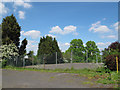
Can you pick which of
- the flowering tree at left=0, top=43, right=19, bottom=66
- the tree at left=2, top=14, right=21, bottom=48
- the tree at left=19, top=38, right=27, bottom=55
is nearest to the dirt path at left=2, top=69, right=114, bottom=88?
the flowering tree at left=0, top=43, right=19, bottom=66

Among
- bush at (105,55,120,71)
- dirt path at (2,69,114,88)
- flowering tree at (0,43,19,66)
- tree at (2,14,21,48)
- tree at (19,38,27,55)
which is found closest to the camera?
dirt path at (2,69,114,88)

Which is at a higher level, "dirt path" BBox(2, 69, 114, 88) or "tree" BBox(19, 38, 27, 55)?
"tree" BBox(19, 38, 27, 55)

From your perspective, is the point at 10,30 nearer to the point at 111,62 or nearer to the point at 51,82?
the point at 111,62

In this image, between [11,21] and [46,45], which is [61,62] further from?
[46,45]

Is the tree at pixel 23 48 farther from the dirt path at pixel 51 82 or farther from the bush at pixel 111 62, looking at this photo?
the bush at pixel 111 62

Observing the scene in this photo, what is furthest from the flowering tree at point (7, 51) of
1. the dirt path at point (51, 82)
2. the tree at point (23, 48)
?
Answer: the dirt path at point (51, 82)

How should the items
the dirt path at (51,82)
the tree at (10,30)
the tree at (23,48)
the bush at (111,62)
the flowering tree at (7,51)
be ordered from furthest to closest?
the tree at (23,48) → the tree at (10,30) → the flowering tree at (7,51) → the bush at (111,62) → the dirt path at (51,82)

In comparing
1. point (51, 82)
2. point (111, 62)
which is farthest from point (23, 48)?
point (51, 82)

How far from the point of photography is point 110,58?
9.63m

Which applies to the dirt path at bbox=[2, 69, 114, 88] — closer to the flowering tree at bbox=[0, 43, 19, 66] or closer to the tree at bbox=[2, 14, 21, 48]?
the flowering tree at bbox=[0, 43, 19, 66]

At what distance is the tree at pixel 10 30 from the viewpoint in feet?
67.9

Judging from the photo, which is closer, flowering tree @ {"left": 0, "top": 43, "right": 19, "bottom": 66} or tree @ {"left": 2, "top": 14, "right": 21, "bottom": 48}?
flowering tree @ {"left": 0, "top": 43, "right": 19, "bottom": 66}

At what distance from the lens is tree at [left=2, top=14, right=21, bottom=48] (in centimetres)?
2070

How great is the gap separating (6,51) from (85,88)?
58.4ft
